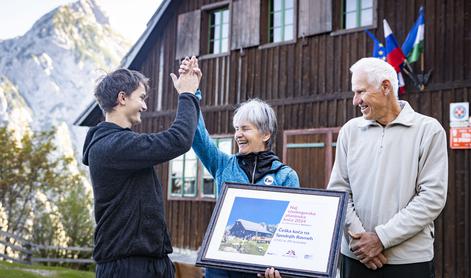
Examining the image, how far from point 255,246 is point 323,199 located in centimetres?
42

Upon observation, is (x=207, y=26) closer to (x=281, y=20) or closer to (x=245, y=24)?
(x=245, y=24)

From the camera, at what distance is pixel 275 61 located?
1148 cm

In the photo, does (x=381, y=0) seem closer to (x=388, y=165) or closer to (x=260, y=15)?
(x=260, y=15)

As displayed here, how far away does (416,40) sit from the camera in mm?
8945

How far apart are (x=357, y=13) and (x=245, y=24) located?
2548 mm

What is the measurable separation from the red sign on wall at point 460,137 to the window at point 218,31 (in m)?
5.38

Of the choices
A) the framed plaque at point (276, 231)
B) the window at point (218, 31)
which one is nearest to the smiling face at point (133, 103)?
the framed plaque at point (276, 231)

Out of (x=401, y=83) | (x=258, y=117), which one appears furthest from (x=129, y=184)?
(x=401, y=83)

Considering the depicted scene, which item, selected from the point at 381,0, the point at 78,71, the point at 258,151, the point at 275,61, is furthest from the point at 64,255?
the point at 78,71

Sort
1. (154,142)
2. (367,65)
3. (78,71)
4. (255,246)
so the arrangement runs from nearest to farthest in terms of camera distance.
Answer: (154,142)
(255,246)
(367,65)
(78,71)

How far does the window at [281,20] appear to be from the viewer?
11.4 metres

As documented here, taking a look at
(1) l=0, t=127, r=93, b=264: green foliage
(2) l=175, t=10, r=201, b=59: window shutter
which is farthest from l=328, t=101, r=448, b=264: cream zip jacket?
(1) l=0, t=127, r=93, b=264: green foliage

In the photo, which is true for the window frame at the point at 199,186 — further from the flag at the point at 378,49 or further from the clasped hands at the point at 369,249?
the clasped hands at the point at 369,249

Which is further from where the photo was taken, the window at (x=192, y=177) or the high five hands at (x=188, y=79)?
the window at (x=192, y=177)
